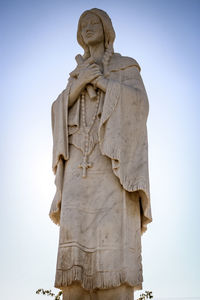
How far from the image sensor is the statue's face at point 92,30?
9180 millimetres

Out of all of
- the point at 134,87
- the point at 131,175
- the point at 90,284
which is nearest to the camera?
the point at 90,284

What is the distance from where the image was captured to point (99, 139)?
8.02 meters

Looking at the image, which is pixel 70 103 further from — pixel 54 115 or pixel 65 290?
pixel 65 290

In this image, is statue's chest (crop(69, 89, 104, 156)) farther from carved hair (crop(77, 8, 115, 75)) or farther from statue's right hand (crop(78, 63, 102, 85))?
carved hair (crop(77, 8, 115, 75))

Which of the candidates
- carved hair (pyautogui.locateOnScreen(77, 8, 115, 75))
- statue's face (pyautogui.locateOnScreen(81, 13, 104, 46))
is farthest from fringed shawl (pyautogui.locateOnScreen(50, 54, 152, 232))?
statue's face (pyautogui.locateOnScreen(81, 13, 104, 46))

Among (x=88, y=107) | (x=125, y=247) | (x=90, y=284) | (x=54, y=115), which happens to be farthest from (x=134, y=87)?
(x=90, y=284)

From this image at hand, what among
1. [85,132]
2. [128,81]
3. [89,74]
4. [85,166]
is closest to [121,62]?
[128,81]

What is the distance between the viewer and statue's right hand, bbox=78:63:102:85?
8461mm

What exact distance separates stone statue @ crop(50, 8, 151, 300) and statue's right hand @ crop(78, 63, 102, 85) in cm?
2

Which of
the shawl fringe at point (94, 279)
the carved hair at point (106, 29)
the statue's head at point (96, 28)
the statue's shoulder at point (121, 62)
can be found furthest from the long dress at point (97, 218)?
the statue's head at point (96, 28)

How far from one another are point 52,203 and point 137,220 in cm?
144

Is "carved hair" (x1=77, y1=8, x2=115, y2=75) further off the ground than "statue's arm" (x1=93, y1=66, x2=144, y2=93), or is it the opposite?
"carved hair" (x1=77, y1=8, x2=115, y2=75)

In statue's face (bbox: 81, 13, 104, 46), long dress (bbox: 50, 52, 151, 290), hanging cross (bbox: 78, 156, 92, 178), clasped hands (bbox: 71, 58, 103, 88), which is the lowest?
long dress (bbox: 50, 52, 151, 290)

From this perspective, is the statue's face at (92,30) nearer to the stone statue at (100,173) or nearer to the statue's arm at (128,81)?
the stone statue at (100,173)
